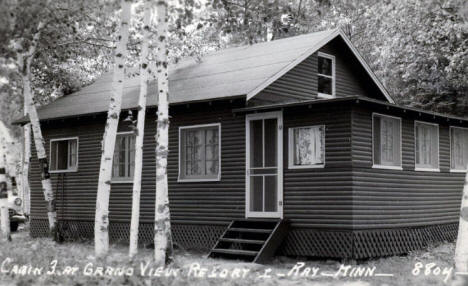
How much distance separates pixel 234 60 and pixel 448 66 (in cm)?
951

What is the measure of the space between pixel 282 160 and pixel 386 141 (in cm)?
251

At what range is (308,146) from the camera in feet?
48.9

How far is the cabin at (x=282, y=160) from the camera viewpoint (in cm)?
1443

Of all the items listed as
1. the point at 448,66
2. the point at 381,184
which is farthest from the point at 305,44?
the point at 448,66

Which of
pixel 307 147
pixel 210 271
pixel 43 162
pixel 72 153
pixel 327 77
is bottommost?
pixel 210 271

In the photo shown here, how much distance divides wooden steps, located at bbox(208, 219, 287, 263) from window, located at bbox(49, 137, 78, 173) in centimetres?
703

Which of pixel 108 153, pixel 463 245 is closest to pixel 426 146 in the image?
pixel 463 245

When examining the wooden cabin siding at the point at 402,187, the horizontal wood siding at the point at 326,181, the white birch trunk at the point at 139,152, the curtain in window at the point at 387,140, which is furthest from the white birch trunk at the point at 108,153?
the curtain in window at the point at 387,140

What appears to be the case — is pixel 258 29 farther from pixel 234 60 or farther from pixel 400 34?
pixel 400 34

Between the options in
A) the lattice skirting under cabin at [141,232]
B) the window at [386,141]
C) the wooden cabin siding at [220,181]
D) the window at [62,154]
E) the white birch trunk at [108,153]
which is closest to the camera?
the white birch trunk at [108,153]

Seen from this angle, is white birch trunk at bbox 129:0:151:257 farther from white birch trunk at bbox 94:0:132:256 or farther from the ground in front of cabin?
the ground in front of cabin

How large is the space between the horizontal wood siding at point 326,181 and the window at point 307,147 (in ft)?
0.38

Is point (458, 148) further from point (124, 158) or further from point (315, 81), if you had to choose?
point (124, 158)

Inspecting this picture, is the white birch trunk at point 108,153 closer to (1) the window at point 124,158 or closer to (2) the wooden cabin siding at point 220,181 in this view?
(2) the wooden cabin siding at point 220,181
